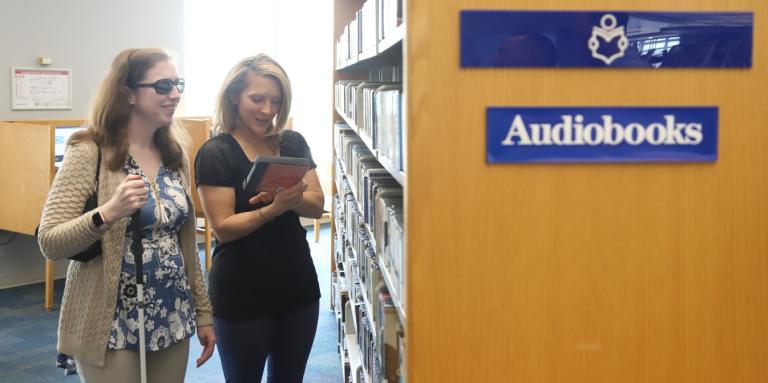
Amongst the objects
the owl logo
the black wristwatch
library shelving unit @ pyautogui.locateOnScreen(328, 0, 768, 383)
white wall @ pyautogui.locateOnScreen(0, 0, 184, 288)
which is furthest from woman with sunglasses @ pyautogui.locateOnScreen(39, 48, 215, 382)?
white wall @ pyautogui.locateOnScreen(0, 0, 184, 288)

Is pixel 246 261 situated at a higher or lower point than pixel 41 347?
higher

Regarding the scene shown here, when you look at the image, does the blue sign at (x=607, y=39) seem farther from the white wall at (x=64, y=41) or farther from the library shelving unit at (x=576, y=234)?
the white wall at (x=64, y=41)

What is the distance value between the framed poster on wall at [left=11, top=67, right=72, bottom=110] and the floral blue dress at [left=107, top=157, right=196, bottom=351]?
14.0 ft

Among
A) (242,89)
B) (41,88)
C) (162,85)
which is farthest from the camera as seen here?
(41,88)

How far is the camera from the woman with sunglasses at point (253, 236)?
7.75 feet

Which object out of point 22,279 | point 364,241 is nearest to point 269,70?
point 364,241

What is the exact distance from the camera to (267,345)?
8.09 ft

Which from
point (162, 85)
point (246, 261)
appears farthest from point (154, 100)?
point (246, 261)

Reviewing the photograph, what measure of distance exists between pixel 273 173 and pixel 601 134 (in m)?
1.07

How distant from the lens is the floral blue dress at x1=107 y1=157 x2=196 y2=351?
2.11 meters

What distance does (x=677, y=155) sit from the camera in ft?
4.58

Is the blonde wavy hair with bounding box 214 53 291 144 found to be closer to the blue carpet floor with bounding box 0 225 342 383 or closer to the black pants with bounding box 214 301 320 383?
the black pants with bounding box 214 301 320 383

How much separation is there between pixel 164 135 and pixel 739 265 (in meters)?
1.55

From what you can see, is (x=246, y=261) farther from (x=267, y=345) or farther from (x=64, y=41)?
(x=64, y=41)
